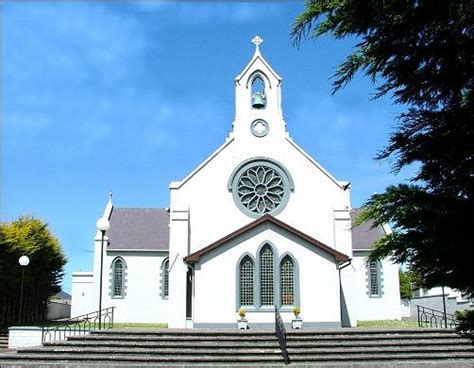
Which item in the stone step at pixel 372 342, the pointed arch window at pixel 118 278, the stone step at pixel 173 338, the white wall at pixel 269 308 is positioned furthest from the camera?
the pointed arch window at pixel 118 278

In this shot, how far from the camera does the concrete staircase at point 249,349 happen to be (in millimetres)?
17797

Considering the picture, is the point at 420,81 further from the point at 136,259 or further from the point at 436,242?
the point at 136,259

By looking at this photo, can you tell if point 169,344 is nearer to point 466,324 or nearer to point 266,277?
point 266,277

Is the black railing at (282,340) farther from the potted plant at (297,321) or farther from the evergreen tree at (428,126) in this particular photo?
the evergreen tree at (428,126)

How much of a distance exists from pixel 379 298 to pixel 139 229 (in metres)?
19.1

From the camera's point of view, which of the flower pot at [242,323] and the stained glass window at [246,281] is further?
the stained glass window at [246,281]

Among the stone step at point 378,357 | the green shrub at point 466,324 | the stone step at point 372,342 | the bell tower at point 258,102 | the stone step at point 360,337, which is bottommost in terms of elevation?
the stone step at point 378,357

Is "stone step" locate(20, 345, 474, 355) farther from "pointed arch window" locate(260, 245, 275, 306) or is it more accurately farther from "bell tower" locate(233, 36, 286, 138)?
"bell tower" locate(233, 36, 286, 138)

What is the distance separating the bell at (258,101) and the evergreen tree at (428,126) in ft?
89.0

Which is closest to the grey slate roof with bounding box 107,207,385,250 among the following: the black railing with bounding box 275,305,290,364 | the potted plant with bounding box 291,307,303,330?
the potted plant with bounding box 291,307,303,330

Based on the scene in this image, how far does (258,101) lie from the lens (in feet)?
105

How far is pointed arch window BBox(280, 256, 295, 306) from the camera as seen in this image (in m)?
26.1

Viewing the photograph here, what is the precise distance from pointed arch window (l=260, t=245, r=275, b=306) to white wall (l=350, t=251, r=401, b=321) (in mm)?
11861

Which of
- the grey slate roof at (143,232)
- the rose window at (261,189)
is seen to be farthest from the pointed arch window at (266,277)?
the grey slate roof at (143,232)
